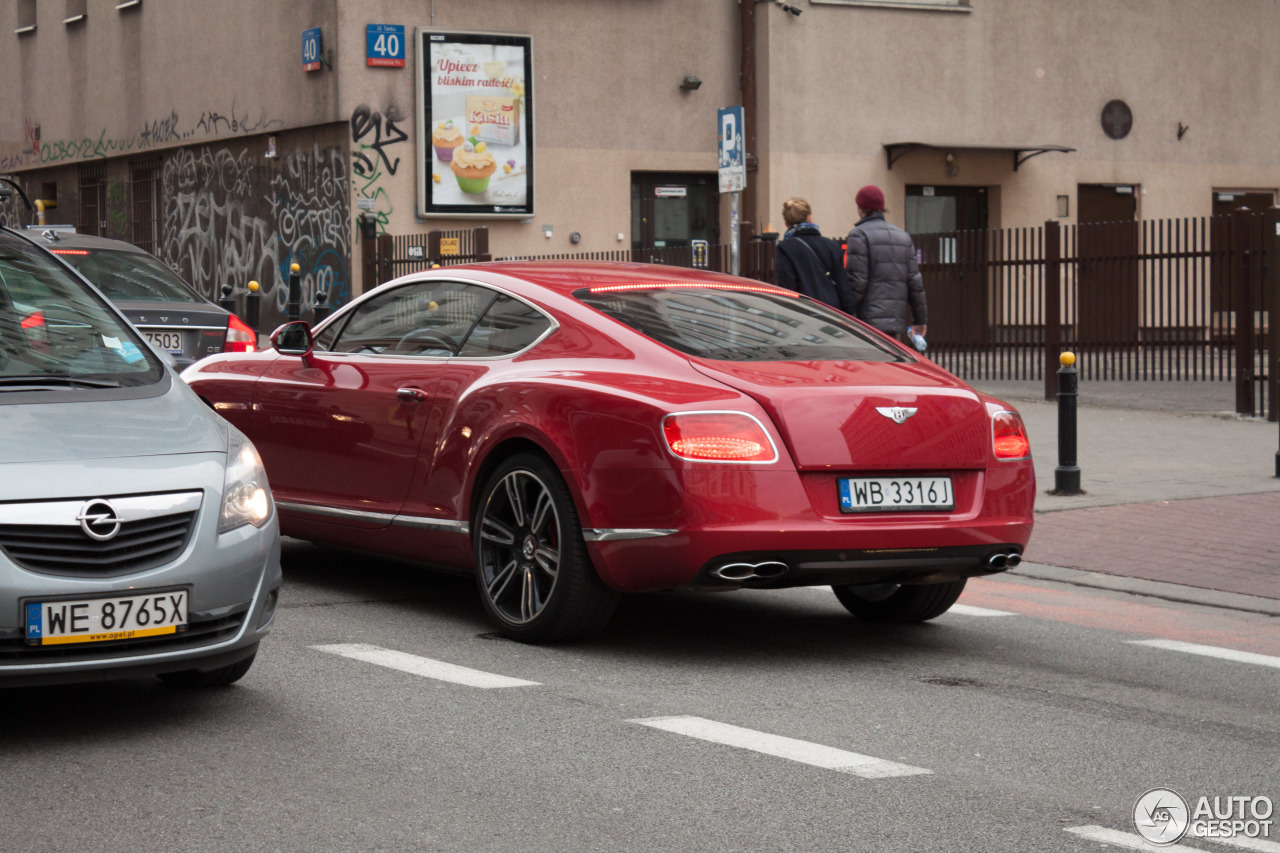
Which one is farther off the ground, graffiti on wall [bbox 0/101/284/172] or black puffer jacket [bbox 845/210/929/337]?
graffiti on wall [bbox 0/101/284/172]

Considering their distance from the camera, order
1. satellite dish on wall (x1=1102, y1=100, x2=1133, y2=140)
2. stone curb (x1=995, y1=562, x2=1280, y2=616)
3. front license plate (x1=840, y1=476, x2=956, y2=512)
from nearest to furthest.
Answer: front license plate (x1=840, y1=476, x2=956, y2=512) → stone curb (x1=995, y1=562, x2=1280, y2=616) → satellite dish on wall (x1=1102, y1=100, x2=1133, y2=140)

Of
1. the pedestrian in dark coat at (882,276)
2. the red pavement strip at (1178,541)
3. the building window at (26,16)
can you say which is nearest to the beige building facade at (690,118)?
the building window at (26,16)

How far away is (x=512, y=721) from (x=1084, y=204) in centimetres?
2580

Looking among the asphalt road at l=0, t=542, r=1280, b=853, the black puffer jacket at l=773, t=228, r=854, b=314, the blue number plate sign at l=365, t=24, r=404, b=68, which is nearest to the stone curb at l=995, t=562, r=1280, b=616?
the asphalt road at l=0, t=542, r=1280, b=853

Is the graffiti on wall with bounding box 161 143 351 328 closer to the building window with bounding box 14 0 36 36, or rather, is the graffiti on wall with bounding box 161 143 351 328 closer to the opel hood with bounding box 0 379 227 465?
the building window with bounding box 14 0 36 36

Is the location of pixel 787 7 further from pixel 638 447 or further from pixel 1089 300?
pixel 638 447

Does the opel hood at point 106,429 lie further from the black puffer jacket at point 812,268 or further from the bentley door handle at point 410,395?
the black puffer jacket at point 812,268

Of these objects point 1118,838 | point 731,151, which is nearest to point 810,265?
point 731,151

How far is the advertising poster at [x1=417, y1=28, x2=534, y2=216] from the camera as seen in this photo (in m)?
26.3

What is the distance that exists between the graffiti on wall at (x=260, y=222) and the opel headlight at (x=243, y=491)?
21032 millimetres

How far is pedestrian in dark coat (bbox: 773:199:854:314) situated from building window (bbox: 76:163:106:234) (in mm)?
23645

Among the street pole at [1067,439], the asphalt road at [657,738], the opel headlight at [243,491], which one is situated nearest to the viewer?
the asphalt road at [657,738]

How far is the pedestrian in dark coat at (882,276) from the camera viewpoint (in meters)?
12.8

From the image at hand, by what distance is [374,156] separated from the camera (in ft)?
86.0
